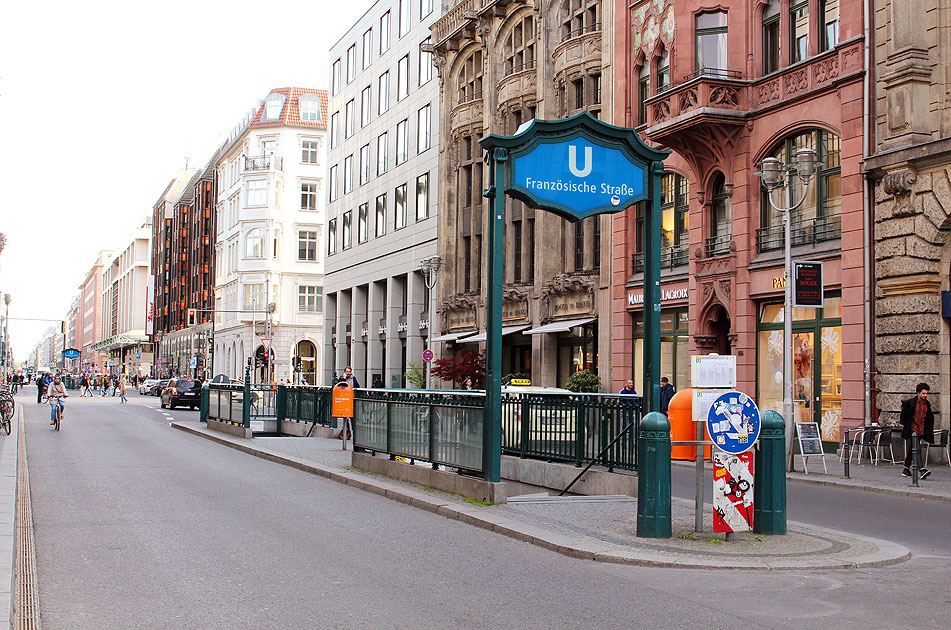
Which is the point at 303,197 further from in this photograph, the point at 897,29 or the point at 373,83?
the point at 897,29

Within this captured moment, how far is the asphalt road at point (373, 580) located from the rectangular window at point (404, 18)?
47056mm

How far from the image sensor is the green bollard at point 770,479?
33.8 feet

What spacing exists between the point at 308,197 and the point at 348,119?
25.0 m

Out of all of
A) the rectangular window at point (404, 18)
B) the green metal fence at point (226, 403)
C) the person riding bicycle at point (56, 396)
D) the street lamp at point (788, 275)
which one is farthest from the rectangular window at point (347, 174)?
the street lamp at point (788, 275)

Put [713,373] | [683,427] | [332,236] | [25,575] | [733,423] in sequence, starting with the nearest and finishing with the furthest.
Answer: [25,575], [733,423], [713,373], [683,427], [332,236]

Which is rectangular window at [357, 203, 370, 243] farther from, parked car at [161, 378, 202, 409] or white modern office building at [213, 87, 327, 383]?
white modern office building at [213, 87, 327, 383]

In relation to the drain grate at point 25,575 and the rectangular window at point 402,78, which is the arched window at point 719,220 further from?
the rectangular window at point 402,78

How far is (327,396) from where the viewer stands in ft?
89.1

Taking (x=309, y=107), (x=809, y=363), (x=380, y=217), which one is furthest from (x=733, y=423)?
(x=309, y=107)

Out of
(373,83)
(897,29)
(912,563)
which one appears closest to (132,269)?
(373,83)

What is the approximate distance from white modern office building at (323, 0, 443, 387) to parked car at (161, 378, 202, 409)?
1014 centimetres

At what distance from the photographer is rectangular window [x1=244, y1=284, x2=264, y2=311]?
8788 cm

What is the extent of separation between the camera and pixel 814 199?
26188mm

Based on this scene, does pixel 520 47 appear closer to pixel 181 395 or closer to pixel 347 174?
pixel 181 395
